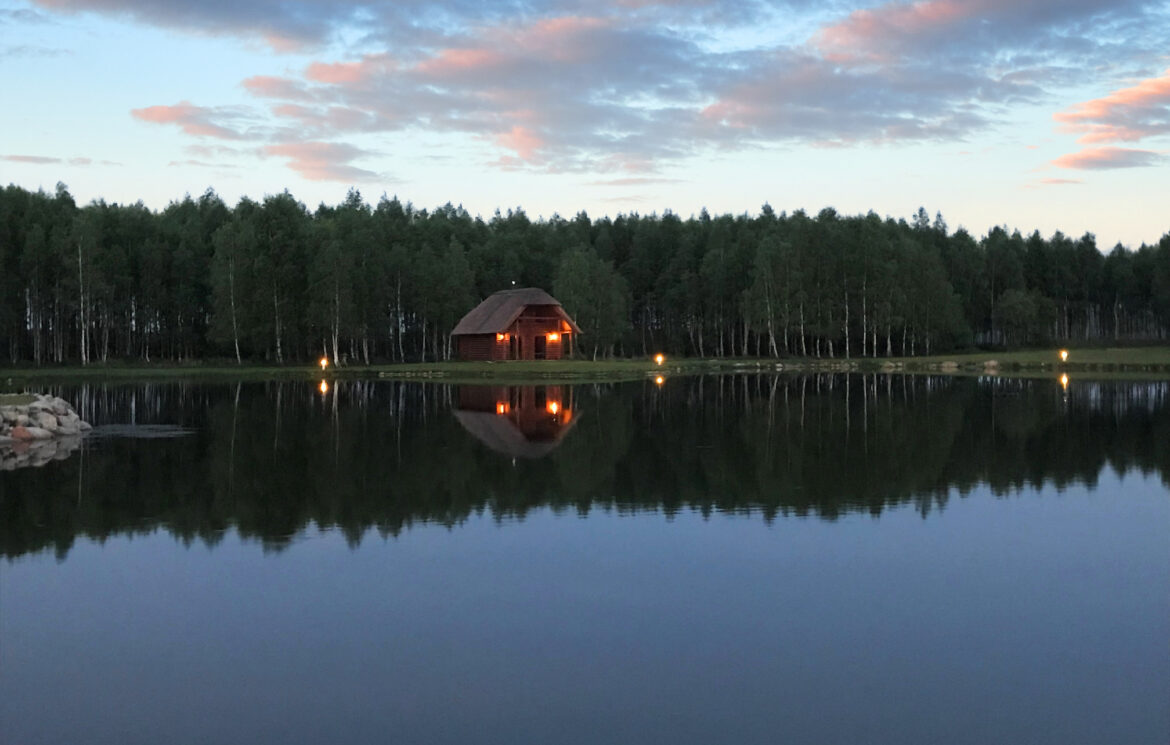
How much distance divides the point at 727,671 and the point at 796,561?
4.70 m

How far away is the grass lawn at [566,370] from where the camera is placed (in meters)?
69.1

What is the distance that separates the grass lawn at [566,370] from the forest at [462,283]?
671 cm

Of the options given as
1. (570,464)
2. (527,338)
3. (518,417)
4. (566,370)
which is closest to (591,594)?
(570,464)

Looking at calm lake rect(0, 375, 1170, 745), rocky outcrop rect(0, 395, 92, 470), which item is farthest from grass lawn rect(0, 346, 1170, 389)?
calm lake rect(0, 375, 1170, 745)

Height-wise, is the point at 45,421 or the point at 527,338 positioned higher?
the point at 527,338

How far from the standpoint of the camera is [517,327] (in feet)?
276

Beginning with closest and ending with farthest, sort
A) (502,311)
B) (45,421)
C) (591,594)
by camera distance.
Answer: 1. (591,594)
2. (45,421)
3. (502,311)

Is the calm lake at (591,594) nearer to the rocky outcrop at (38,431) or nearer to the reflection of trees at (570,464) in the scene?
the reflection of trees at (570,464)

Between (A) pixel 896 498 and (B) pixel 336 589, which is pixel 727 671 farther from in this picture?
(A) pixel 896 498

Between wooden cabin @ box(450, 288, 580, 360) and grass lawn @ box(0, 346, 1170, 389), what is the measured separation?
654 centimetres

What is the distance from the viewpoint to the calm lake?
9.33 meters

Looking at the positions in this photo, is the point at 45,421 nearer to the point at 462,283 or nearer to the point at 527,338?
the point at 527,338

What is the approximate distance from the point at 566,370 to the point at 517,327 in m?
14.6

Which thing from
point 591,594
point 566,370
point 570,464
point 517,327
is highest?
point 517,327
